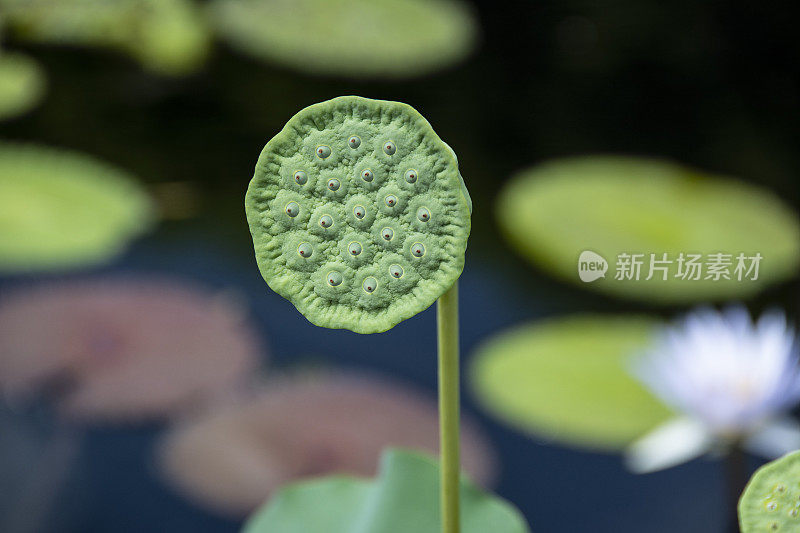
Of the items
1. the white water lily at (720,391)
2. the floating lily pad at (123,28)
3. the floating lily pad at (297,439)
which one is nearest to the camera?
the white water lily at (720,391)

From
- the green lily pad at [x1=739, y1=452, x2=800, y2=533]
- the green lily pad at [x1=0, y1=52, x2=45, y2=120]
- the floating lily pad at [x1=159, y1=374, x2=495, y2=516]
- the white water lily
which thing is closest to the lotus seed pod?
the green lily pad at [x1=739, y1=452, x2=800, y2=533]

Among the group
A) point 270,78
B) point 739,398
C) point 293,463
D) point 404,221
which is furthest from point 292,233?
point 270,78

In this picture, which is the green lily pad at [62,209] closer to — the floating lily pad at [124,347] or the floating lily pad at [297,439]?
the floating lily pad at [124,347]

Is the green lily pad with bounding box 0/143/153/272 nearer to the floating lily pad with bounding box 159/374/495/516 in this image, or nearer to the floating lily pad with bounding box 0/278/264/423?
the floating lily pad with bounding box 0/278/264/423

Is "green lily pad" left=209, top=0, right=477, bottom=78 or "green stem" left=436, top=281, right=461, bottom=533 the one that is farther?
"green lily pad" left=209, top=0, right=477, bottom=78

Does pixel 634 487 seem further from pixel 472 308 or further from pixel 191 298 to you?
pixel 191 298

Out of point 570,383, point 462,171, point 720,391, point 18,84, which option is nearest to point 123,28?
point 18,84

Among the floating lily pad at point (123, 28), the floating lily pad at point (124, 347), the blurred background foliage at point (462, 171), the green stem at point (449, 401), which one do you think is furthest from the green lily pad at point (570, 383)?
the floating lily pad at point (123, 28)
